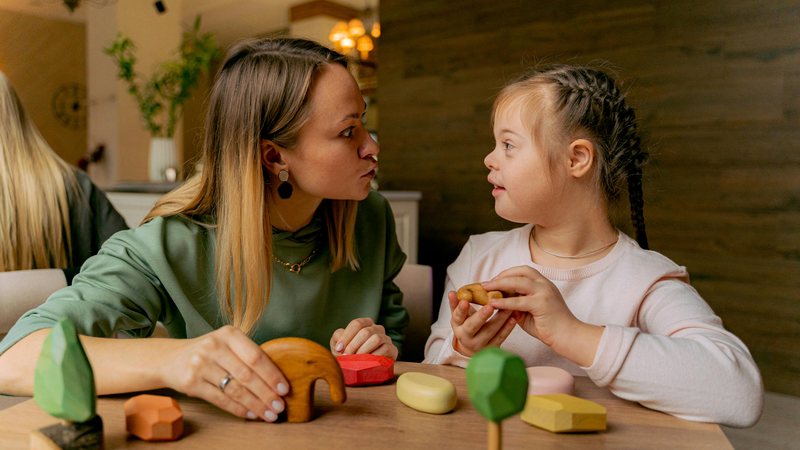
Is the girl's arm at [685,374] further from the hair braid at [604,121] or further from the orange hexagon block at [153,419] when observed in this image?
the orange hexagon block at [153,419]

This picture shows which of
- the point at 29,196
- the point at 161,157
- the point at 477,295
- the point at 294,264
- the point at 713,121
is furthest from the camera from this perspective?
the point at 161,157

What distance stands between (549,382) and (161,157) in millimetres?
3328

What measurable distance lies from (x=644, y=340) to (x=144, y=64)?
4967mm

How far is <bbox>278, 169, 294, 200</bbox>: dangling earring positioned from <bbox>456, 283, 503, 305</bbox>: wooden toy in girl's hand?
1.49 ft

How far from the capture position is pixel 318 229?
133cm

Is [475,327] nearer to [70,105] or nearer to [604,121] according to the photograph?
[604,121]

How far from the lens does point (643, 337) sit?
87cm

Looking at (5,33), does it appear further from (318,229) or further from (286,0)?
(318,229)

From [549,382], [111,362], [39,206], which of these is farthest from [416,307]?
[39,206]

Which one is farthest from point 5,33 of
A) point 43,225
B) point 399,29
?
point 43,225

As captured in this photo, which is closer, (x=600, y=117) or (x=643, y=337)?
(x=643, y=337)

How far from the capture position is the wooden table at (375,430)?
675mm

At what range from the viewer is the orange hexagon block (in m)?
0.67

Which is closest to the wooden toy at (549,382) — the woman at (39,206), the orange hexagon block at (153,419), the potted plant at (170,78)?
the orange hexagon block at (153,419)
